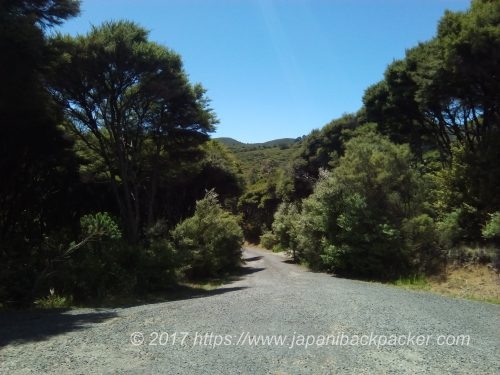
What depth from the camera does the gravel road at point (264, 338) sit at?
6.19m

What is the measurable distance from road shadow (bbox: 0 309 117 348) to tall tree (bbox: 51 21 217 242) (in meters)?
9.13

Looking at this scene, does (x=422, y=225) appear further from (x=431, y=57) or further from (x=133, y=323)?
(x=133, y=323)

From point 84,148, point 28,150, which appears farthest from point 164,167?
point 28,150

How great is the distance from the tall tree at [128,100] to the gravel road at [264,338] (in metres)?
10.8

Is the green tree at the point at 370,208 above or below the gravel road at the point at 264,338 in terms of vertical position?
above

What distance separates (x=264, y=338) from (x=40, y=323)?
525 centimetres

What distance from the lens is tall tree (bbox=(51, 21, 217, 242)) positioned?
19453 millimetres

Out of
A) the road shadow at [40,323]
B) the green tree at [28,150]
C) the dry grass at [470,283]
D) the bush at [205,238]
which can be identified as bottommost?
the dry grass at [470,283]

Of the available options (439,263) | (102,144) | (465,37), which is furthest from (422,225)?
(102,144)

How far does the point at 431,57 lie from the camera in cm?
2111

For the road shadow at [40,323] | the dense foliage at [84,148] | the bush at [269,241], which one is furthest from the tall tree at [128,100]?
the bush at [269,241]

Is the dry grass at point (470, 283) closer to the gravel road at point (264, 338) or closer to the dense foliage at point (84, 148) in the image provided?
the gravel road at point (264, 338)

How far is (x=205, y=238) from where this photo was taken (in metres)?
23.9

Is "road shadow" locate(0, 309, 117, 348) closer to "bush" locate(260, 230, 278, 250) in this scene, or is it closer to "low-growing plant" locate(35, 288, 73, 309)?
"low-growing plant" locate(35, 288, 73, 309)
